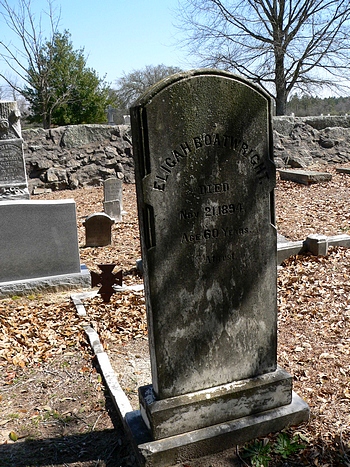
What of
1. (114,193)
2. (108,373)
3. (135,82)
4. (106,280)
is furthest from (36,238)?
(135,82)

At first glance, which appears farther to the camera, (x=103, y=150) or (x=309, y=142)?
(x=309, y=142)

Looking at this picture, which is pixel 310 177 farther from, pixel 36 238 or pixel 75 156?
pixel 36 238

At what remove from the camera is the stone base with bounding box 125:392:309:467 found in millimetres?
2664

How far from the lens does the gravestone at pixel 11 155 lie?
391 inches

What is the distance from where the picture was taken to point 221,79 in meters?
2.59

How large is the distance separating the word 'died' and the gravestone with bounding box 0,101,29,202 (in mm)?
8431

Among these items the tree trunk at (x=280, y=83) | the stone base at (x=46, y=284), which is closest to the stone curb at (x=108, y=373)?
the stone base at (x=46, y=284)

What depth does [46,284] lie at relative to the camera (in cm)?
601

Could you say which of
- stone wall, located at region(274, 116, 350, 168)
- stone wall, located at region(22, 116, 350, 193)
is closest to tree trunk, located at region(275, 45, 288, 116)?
stone wall, located at region(274, 116, 350, 168)

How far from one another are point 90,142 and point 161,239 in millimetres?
13005

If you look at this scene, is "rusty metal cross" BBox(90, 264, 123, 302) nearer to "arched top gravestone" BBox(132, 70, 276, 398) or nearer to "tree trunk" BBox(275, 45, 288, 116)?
"arched top gravestone" BBox(132, 70, 276, 398)

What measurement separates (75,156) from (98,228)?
6.94m

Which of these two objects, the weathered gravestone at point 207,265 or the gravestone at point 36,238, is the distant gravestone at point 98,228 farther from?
the weathered gravestone at point 207,265

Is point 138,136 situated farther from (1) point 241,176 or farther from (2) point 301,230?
(2) point 301,230
